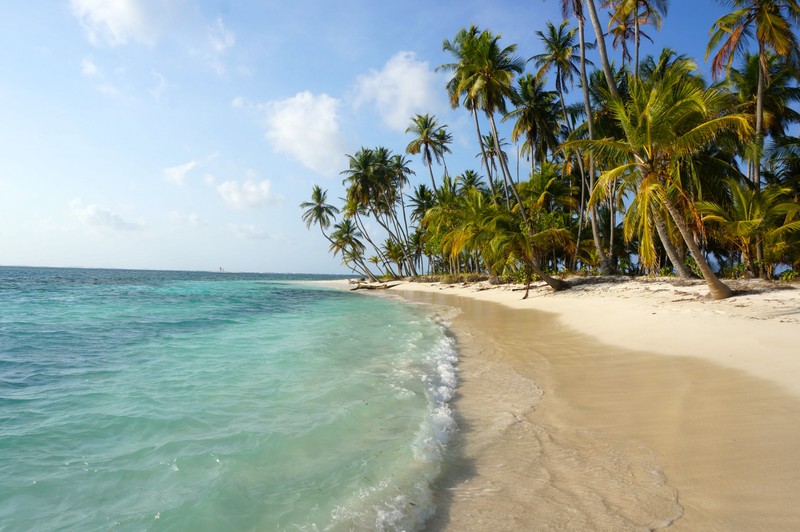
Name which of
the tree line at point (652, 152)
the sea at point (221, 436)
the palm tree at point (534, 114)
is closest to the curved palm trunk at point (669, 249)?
the tree line at point (652, 152)

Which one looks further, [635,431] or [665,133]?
[665,133]

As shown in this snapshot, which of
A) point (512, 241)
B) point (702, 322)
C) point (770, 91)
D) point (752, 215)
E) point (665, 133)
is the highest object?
point (770, 91)

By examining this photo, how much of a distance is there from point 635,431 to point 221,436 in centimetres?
413

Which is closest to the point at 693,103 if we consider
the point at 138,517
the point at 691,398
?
the point at 691,398

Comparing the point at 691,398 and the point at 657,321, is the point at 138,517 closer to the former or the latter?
the point at 691,398

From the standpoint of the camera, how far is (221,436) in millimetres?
4047

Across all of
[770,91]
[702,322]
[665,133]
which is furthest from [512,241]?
[770,91]

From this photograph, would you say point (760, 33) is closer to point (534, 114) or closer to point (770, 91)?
point (770, 91)

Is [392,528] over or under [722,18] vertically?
under

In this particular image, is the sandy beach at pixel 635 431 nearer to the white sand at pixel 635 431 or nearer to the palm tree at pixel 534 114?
the white sand at pixel 635 431

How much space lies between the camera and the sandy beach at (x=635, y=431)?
8.20 feet

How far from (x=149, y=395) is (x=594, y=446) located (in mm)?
5560

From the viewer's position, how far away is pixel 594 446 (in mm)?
3465

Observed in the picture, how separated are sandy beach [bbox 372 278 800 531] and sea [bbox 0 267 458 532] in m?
0.45
